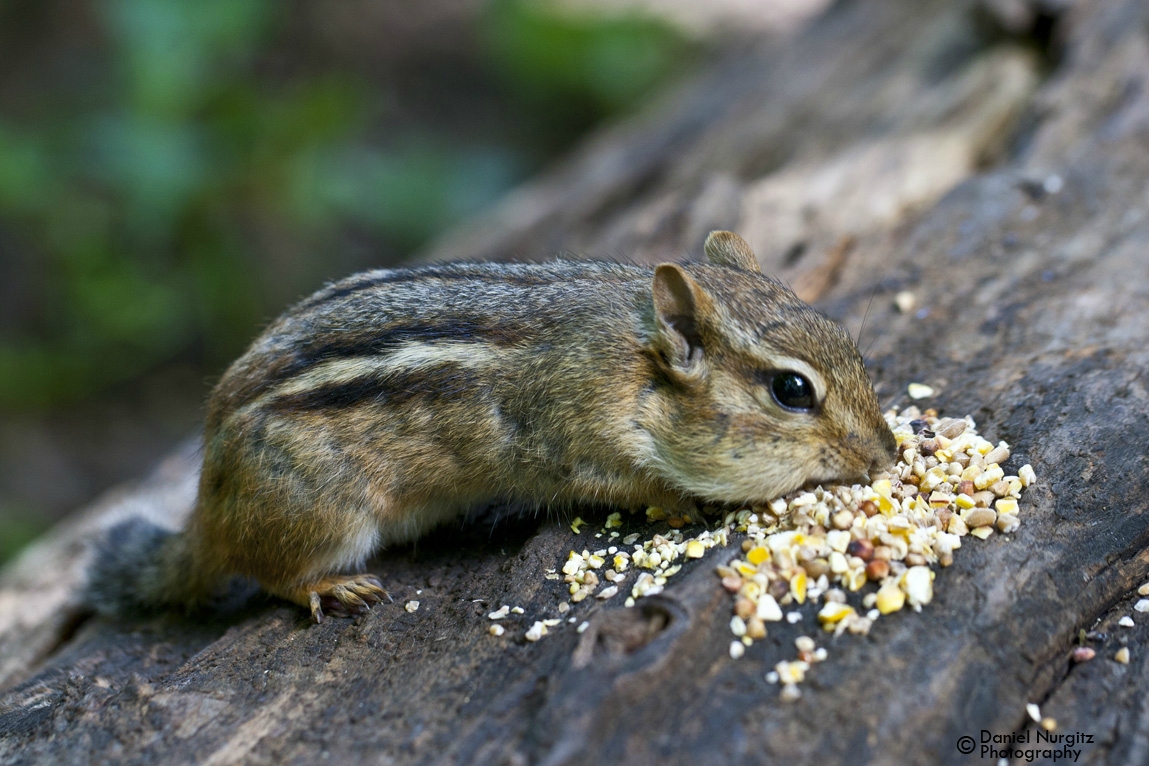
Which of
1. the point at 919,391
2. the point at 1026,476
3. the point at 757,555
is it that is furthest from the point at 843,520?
the point at 919,391

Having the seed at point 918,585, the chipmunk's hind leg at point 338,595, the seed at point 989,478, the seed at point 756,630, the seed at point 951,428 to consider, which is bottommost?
the seed at point 756,630

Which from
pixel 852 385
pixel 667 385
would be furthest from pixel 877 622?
pixel 667 385

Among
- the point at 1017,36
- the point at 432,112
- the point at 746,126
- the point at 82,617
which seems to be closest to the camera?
the point at 82,617

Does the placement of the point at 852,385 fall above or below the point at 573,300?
below

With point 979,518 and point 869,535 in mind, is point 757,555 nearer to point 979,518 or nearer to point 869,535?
point 869,535

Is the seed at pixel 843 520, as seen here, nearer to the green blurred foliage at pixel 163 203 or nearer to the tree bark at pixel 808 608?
the tree bark at pixel 808 608

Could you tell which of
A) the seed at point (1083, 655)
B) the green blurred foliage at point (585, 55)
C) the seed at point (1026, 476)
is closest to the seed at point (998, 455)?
the seed at point (1026, 476)

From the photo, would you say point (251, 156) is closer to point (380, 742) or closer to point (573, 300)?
point (573, 300)

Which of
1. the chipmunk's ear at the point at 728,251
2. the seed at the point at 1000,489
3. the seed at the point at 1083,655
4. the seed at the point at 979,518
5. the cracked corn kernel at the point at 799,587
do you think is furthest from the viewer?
the chipmunk's ear at the point at 728,251
